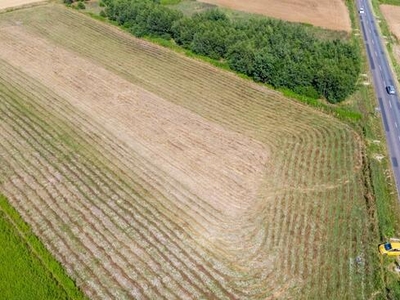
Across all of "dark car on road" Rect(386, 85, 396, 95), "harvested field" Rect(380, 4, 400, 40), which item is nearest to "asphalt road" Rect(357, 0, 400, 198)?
"dark car on road" Rect(386, 85, 396, 95)

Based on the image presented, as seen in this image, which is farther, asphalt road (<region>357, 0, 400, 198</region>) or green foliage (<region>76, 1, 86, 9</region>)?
green foliage (<region>76, 1, 86, 9</region>)

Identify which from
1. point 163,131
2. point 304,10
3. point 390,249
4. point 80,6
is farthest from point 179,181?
point 304,10

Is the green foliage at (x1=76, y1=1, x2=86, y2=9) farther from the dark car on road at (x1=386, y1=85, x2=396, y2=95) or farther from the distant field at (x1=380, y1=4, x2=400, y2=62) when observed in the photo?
the distant field at (x1=380, y1=4, x2=400, y2=62)

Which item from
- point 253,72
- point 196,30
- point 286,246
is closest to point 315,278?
point 286,246

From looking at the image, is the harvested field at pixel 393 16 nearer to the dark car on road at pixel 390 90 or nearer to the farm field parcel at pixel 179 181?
the dark car on road at pixel 390 90

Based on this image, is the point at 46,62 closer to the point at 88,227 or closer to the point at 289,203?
the point at 88,227

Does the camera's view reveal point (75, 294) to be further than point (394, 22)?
No
